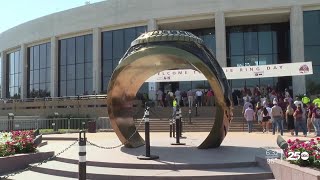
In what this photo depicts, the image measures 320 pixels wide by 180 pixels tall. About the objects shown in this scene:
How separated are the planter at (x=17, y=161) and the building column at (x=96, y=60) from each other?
98.1 ft

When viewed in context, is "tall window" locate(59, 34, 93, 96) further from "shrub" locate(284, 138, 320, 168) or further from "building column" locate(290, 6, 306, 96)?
"shrub" locate(284, 138, 320, 168)

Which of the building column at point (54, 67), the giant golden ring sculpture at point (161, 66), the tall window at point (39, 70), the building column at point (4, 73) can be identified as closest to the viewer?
the giant golden ring sculpture at point (161, 66)

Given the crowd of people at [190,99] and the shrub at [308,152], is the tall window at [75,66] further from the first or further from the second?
the shrub at [308,152]

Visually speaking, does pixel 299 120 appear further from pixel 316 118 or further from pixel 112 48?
pixel 112 48

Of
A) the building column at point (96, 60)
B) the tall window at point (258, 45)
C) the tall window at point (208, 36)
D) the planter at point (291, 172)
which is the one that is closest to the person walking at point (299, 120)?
the planter at point (291, 172)

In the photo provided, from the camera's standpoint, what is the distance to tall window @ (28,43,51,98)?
162 feet

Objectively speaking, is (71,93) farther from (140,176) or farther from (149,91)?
(140,176)

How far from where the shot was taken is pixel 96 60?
142 feet

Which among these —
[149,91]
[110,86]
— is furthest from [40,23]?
[110,86]

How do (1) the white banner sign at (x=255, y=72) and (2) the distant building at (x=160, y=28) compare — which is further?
(2) the distant building at (x=160, y=28)

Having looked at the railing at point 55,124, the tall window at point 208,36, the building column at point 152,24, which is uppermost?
the building column at point 152,24

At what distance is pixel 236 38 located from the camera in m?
40.7

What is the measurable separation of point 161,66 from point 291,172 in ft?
23.9

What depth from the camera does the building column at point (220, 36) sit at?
37.2m
